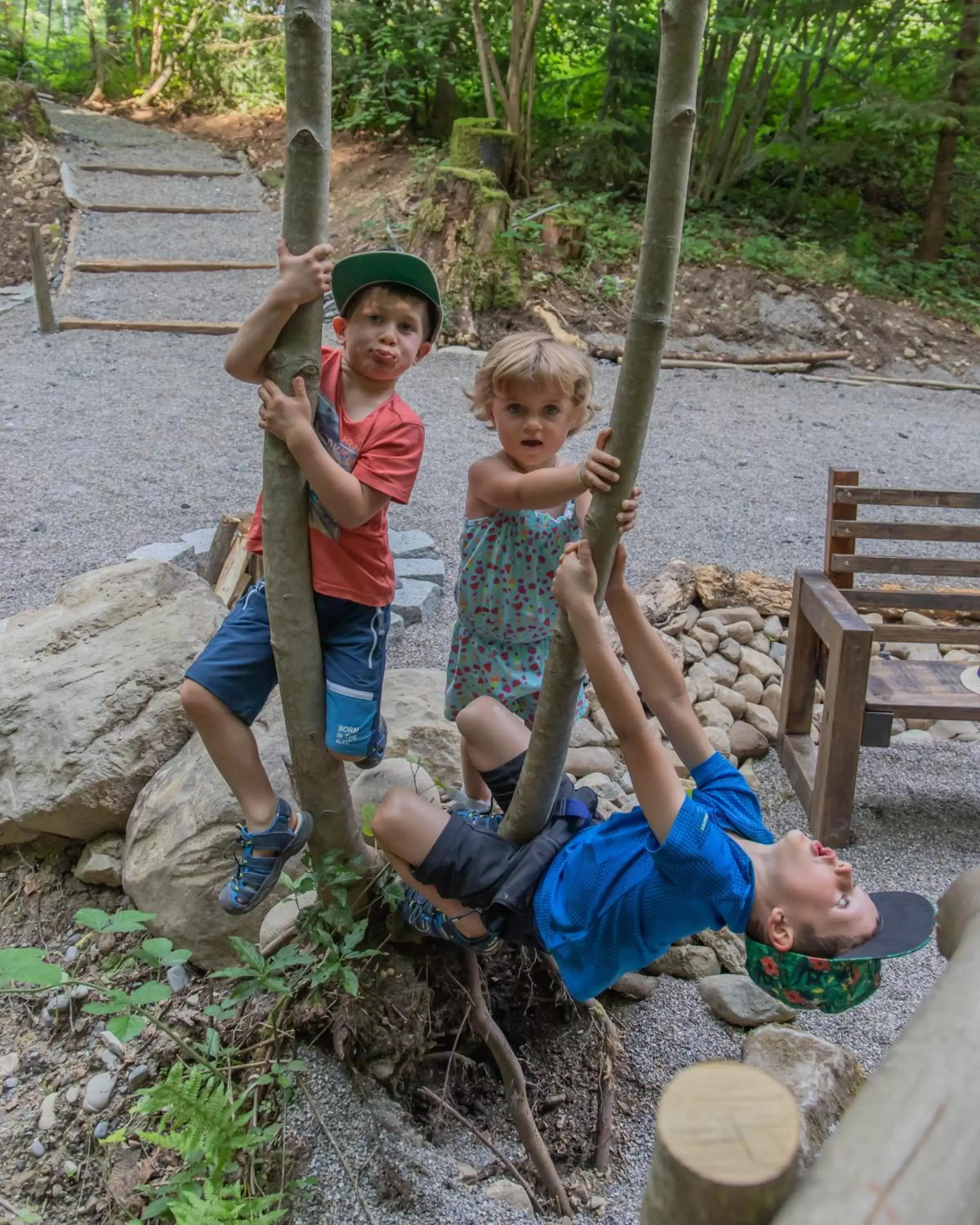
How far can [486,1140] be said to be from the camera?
6.45 ft

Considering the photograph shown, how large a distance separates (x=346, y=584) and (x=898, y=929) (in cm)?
120

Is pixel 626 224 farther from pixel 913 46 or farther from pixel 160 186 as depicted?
pixel 160 186

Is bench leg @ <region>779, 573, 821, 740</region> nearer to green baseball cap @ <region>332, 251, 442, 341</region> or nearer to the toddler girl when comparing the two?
the toddler girl

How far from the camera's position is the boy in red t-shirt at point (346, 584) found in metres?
1.95

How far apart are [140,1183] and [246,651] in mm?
1067

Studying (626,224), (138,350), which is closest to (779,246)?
(626,224)

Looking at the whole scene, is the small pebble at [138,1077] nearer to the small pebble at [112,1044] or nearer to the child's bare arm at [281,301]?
the small pebble at [112,1044]

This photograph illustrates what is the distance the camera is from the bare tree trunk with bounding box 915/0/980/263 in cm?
881

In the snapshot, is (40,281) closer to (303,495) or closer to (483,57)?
(483,57)

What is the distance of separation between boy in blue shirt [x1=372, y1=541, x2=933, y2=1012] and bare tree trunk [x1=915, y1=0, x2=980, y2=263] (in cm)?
901

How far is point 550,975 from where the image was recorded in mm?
2367

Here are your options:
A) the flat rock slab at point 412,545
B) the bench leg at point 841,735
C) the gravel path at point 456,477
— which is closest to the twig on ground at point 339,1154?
the gravel path at point 456,477

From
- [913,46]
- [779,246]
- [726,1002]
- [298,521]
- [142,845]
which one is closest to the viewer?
[298,521]

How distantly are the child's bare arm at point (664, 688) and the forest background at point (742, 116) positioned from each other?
24.8ft
